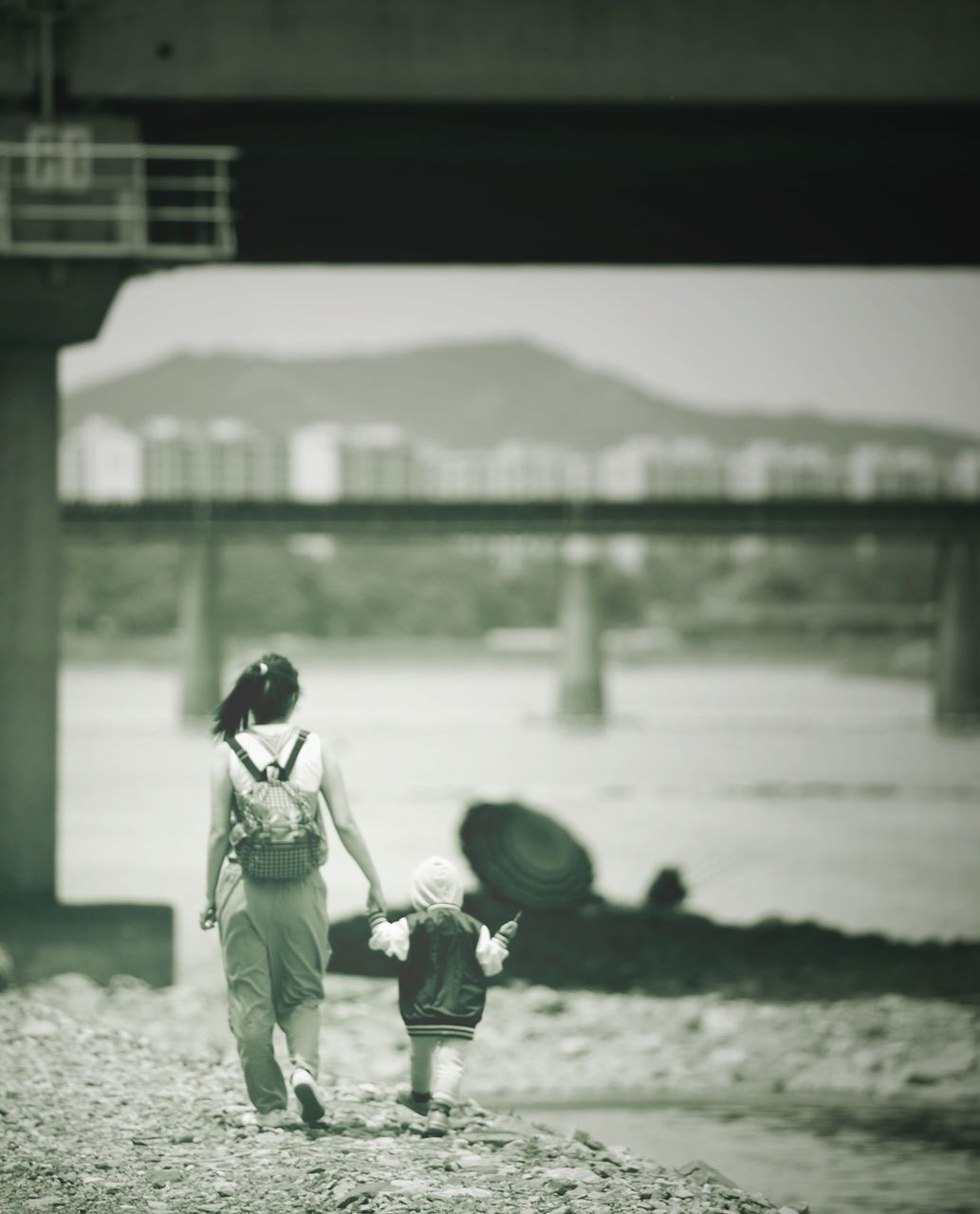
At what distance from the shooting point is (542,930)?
23.3 m

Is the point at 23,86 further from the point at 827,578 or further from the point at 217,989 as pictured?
the point at 827,578

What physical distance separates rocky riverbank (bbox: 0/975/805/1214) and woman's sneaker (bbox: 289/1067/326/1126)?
0.22 meters

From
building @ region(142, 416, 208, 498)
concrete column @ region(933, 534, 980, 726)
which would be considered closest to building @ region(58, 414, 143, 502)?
building @ region(142, 416, 208, 498)

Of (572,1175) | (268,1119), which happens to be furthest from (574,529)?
(268,1119)

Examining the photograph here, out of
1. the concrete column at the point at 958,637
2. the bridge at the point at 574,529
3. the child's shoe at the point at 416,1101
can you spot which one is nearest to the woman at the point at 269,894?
the child's shoe at the point at 416,1101

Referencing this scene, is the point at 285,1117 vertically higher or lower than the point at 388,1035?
higher

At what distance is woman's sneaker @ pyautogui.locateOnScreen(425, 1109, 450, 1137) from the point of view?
8.47 m

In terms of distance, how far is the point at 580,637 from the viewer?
331 ft

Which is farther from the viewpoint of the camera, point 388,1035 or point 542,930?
point 542,930

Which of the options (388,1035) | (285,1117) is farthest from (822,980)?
(285,1117)

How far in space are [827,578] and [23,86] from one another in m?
155

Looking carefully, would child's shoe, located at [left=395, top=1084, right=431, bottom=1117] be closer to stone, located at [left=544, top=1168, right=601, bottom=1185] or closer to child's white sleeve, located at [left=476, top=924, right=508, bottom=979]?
child's white sleeve, located at [left=476, top=924, right=508, bottom=979]

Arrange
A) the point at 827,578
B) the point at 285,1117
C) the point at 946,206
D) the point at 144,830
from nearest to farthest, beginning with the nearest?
the point at 285,1117, the point at 946,206, the point at 144,830, the point at 827,578

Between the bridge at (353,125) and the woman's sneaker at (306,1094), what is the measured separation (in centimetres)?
913
